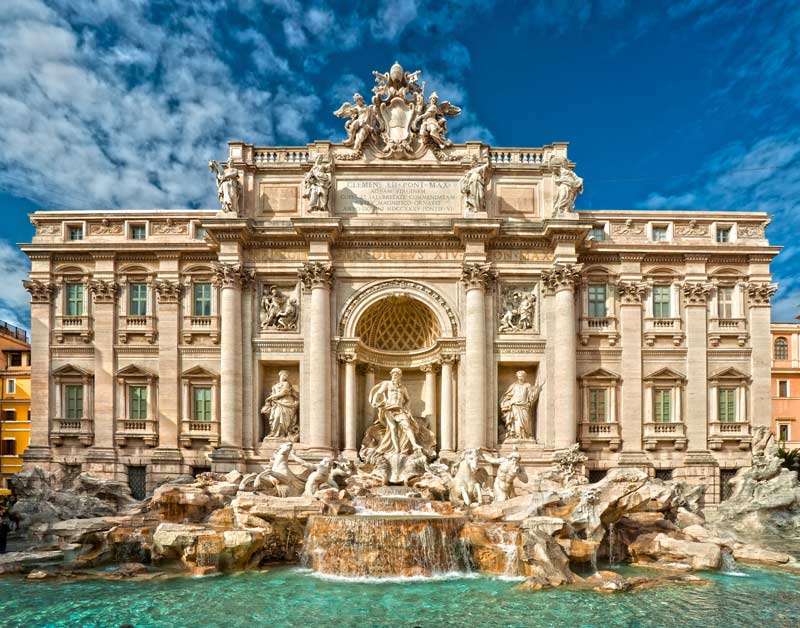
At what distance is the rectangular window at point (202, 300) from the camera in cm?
2511

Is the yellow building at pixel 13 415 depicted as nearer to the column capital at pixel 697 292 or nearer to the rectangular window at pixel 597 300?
the rectangular window at pixel 597 300

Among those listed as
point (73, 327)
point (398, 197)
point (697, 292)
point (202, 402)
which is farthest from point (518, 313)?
point (73, 327)

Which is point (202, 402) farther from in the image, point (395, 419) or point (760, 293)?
point (760, 293)

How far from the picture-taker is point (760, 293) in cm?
2494

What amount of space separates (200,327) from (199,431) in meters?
4.42

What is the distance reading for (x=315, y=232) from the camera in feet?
77.2

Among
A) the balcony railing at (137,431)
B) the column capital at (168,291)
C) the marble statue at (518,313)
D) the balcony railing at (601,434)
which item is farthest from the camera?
the column capital at (168,291)

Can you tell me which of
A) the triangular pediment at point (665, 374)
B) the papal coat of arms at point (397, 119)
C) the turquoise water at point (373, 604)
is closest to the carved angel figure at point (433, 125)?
the papal coat of arms at point (397, 119)

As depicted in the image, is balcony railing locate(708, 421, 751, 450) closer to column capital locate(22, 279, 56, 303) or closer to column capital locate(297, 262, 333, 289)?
column capital locate(297, 262, 333, 289)

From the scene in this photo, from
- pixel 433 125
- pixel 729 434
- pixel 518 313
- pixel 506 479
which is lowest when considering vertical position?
pixel 506 479

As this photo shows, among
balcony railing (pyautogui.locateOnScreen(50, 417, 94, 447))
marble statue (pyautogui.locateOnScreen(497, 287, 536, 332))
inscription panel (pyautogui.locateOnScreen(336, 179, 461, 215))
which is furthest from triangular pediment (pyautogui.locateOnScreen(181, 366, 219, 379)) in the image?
marble statue (pyautogui.locateOnScreen(497, 287, 536, 332))

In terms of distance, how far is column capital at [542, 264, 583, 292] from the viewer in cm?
2355

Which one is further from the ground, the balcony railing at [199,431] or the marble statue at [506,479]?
the balcony railing at [199,431]

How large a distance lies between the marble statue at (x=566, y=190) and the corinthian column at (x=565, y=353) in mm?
2421
